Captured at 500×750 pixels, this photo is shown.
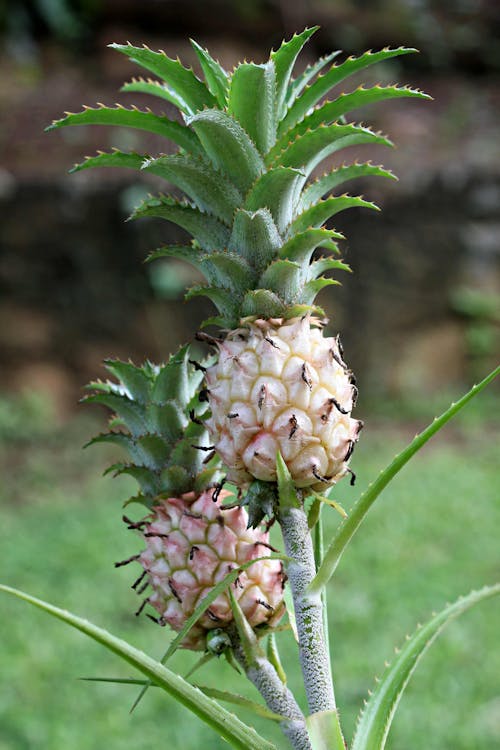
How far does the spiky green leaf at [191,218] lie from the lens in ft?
2.67

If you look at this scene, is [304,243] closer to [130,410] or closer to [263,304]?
[263,304]

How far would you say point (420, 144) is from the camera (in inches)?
228

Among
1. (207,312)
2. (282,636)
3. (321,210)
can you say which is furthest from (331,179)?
(207,312)

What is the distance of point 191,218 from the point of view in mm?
825

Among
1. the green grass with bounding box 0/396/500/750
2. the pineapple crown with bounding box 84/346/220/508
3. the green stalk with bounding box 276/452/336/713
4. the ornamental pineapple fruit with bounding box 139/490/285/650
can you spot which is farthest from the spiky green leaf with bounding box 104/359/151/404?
the green grass with bounding box 0/396/500/750

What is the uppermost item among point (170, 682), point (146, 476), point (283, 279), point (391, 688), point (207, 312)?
point (207, 312)

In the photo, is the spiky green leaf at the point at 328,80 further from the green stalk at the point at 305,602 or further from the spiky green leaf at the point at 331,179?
the green stalk at the point at 305,602

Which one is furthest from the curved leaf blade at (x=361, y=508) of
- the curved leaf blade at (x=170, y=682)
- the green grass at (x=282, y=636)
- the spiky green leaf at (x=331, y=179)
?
the green grass at (x=282, y=636)

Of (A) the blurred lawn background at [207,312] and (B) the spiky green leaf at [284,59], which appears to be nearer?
(B) the spiky green leaf at [284,59]

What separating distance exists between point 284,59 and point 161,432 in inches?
16.0

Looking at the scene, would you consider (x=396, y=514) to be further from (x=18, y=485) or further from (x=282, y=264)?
(x=282, y=264)

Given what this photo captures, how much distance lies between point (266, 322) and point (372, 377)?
15.1 feet

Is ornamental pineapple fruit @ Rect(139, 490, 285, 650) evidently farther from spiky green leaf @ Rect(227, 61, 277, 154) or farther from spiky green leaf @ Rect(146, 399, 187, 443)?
spiky green leaf @ Rect(227, 61, 277, 154)

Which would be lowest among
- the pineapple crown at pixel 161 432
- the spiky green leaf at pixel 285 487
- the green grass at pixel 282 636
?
the spiky green leaf at pixel 285 487
